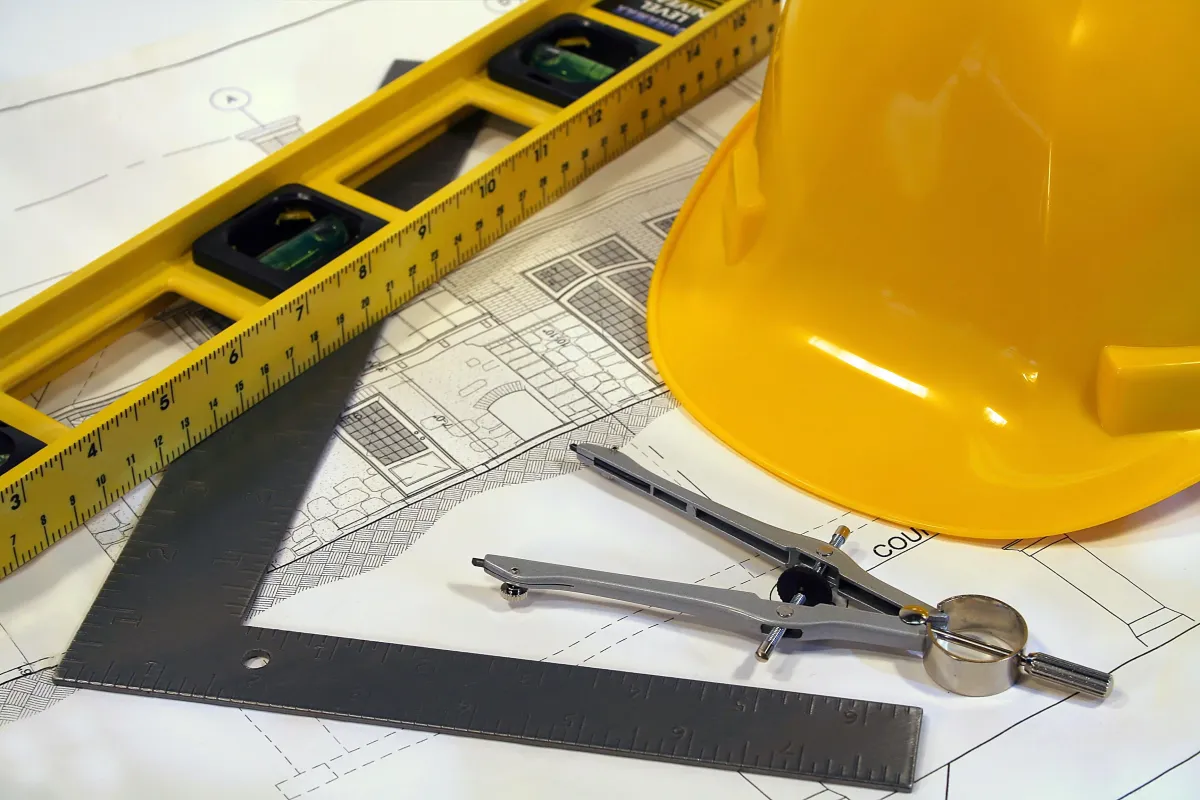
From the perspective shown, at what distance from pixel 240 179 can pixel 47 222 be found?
350mm

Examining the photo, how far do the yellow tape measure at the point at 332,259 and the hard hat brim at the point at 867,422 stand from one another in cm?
30

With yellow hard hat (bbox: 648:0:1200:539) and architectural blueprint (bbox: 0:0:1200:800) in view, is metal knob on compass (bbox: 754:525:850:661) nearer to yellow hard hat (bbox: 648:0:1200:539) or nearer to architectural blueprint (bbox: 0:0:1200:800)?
architectural blueprint (bbox: 0:0:1200:800)

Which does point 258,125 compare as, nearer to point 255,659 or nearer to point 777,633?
point 255,659

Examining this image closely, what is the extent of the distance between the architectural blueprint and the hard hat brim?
0.03 m

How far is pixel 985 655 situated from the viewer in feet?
4.06

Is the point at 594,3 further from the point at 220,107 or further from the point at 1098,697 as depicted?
the point at 1098,697

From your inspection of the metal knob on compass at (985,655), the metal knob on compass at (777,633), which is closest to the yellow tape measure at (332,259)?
the metal knob on compass at (777,633)

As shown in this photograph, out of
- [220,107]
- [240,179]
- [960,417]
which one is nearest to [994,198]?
[960,417]

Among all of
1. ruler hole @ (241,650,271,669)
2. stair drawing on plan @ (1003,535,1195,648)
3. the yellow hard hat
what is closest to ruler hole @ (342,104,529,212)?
the yellow hard hat

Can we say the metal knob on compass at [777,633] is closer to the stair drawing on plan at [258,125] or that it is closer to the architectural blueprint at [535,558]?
the architectural blueprint at [535,558]

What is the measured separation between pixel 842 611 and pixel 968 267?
40 centimetres

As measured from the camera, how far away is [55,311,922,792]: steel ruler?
122 cm

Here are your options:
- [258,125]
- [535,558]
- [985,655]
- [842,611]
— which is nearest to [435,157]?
[258,125]

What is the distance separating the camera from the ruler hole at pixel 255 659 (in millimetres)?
1297
